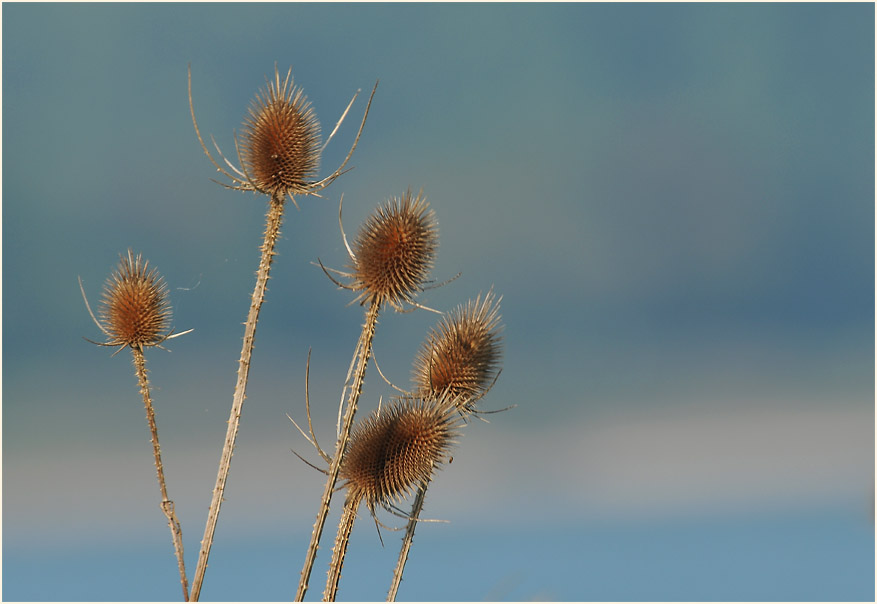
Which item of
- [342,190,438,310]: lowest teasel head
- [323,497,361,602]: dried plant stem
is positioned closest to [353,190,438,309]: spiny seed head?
[342,190,438,310]: lowest teasel head

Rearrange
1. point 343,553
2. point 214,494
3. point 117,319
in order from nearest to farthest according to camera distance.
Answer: point 343,553, point 214,494, point 117,319

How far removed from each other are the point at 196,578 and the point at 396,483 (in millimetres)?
2323

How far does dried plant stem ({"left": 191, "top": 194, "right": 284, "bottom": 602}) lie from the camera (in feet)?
27.8

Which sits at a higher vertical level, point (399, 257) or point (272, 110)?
point (272, 110)

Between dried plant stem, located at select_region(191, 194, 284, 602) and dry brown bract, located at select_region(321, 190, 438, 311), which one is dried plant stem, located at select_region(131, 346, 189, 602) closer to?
dried plant stem, located at select_region(191, 194, 284, 602)

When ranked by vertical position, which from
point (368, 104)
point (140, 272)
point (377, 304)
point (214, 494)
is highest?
point (368, 104)

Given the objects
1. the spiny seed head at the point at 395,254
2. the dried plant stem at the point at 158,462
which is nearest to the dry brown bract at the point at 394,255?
the spiny seed head at the point at 395,254

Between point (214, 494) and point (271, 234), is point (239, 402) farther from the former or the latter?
point (271, 234)

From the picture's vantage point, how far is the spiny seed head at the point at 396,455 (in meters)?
8.02

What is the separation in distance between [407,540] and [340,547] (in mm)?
849

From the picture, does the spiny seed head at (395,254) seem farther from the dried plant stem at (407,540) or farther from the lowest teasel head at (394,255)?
the dried plant stem at (407,540)

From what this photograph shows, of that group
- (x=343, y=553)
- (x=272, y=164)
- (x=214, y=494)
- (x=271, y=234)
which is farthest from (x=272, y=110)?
(x=343, y=553)

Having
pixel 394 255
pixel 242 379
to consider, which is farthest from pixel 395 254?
pixel 242 379

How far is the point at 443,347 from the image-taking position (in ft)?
29.7
